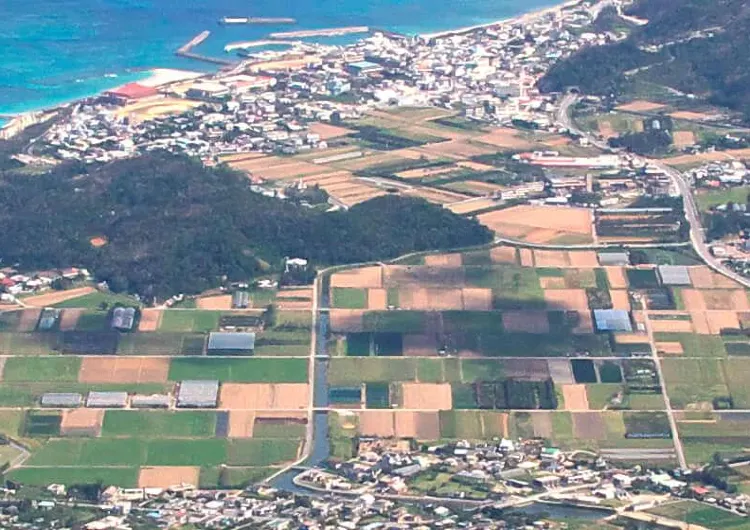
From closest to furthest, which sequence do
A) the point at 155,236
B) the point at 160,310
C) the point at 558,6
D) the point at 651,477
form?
1. the point at 651,477
2. the point at 160,310
3. the point at 155,236
4. the point at 558,6

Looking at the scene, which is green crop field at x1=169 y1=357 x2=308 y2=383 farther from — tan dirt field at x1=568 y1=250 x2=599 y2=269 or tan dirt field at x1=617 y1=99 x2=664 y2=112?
tan dirt field at x1=617 y1=99 x2=664 y2=112

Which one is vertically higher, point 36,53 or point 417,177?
point 36,53

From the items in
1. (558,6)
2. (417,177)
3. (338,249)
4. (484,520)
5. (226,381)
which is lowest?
(484,520)

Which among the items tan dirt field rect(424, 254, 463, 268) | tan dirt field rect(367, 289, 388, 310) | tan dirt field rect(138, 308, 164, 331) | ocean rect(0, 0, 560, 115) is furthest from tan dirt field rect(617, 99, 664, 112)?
tan dirt field rect(138, 308, 164, 331)

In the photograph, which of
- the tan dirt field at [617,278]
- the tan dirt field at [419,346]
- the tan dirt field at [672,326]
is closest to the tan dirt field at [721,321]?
the tan dirt field at [672,326]

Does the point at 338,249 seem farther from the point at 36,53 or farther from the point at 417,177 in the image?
the point at 36,53

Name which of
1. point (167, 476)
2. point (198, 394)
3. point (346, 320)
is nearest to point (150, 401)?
point (198, 394)

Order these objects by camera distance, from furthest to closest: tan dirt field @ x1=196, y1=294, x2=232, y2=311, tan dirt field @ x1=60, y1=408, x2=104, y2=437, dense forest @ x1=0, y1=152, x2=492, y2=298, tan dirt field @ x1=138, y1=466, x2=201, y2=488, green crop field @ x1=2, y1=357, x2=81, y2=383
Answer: dense forest @ x1=0, y1=152, x2=492, y2=298, tan dirt field @ x1=196, y1=294, x2=232, y2=311, green crop field @ x1=2, y1=357, x2=81, y2=383, tan dirt field @ x1=60, y1=408, x2=104, y2=437, tan dirt field @ x1=138, y1=466, x2=201, y2=488

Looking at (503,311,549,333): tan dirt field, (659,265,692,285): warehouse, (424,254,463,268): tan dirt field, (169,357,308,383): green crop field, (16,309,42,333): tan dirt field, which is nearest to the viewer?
(169,357,308,383): green crop field

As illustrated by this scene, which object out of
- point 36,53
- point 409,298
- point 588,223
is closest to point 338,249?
point 409,298
